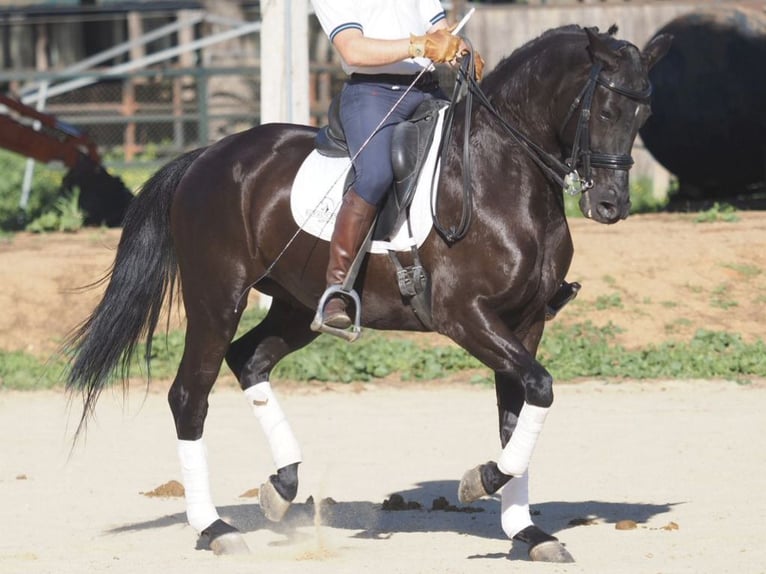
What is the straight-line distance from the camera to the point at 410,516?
7055 millimetres

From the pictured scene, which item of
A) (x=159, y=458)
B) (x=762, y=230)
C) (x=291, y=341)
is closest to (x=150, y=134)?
(x=762, y=230)

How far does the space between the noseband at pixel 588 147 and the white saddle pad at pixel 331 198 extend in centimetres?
68

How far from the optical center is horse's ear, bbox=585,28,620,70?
575 cm

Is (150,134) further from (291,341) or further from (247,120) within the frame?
(291,341)

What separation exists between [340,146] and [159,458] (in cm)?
300

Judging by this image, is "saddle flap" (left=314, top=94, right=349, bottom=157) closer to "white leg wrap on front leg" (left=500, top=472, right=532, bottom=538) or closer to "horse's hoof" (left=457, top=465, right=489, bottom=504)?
"horse's hoof" (left=457, top=465, right=489, bottom=504)

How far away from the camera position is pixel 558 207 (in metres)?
6.06

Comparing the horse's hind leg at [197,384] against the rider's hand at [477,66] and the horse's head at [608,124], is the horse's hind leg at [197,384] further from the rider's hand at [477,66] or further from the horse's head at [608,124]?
the horse's head at [608,124]

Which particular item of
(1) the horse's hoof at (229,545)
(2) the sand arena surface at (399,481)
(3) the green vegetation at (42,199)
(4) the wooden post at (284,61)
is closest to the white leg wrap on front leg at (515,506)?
(2) the sand arena surface at (399,481)

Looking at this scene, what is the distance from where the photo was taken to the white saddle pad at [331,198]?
6168 mm

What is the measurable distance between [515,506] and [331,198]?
167cm

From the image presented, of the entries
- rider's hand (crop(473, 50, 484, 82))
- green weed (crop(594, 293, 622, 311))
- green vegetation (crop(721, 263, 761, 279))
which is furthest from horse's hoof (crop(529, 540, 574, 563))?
green vegetation (crop(721, 263, 761, 279))

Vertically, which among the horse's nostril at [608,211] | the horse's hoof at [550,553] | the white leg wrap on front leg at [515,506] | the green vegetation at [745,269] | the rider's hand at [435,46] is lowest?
the horse's hoof at [550,553]

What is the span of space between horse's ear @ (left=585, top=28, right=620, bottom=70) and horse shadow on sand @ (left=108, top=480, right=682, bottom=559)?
89.9 inches
